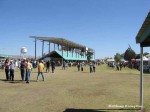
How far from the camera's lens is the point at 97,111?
10727mm

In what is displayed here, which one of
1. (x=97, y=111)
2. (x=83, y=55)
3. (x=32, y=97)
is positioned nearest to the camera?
(x=97, y=111)

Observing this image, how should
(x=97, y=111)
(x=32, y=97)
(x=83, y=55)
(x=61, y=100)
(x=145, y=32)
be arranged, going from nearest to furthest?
(x=145, y=32) < (x=97, y=111) < (x=61, y=100) < (x=32, y=97) < (x=83, y=55)

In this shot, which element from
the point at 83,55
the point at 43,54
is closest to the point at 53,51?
the point at 43,54

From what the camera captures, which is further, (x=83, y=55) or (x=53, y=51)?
(x=83, y=55)

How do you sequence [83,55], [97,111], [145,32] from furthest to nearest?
[83,55]
[97,111]
[145,32]

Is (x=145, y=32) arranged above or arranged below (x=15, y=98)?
above

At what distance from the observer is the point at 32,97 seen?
46.6ft

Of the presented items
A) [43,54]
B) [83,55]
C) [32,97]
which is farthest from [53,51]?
[32,97]

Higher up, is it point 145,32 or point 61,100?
point 145,32

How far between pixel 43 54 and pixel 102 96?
73006 mm

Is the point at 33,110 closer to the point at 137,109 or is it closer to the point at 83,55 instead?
the point at 137,109

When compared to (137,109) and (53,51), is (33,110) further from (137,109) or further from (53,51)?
(53,51)

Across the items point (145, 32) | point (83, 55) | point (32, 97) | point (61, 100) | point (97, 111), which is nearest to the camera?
point (145, 32)

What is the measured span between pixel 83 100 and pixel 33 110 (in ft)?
9.31
